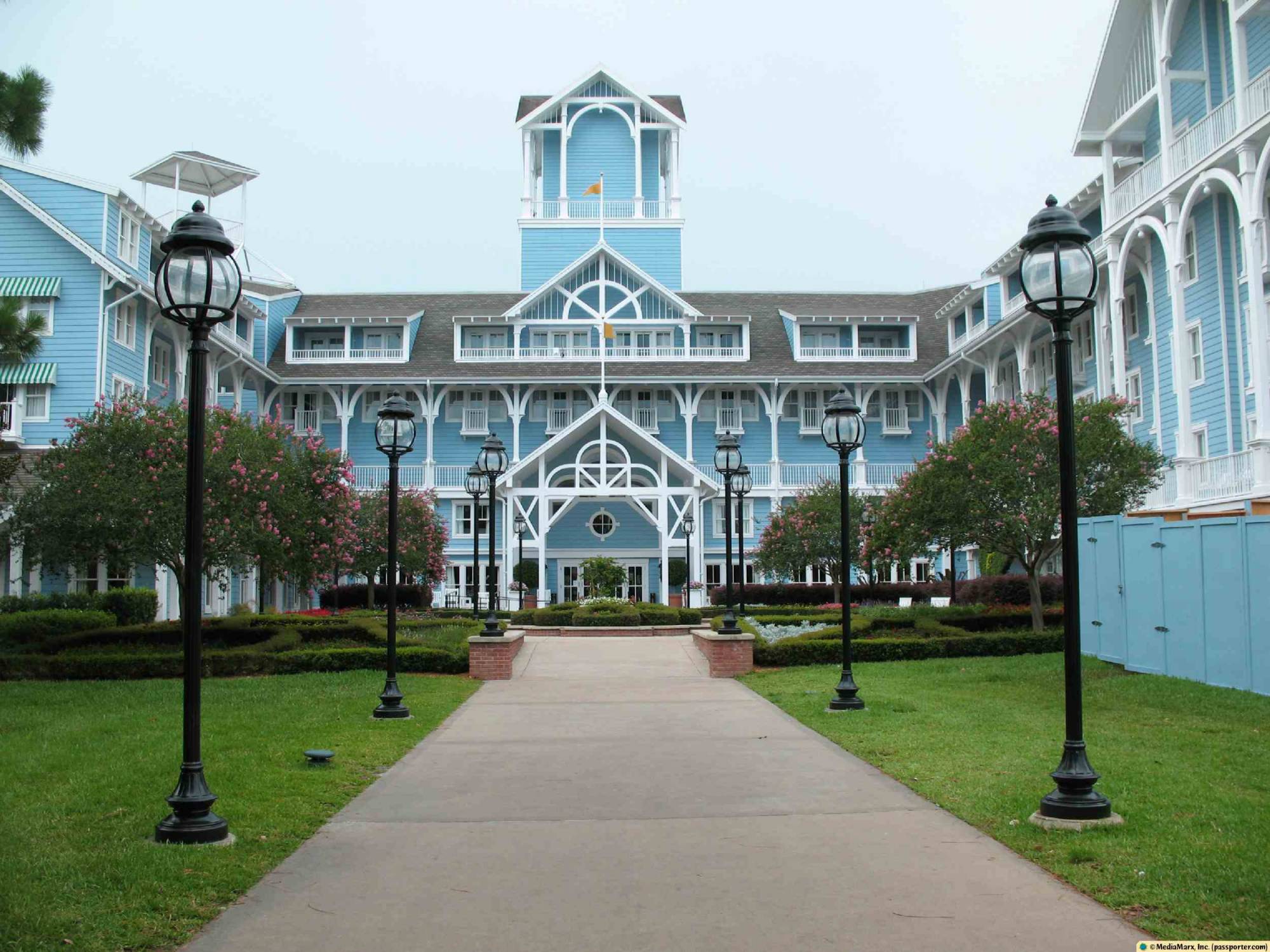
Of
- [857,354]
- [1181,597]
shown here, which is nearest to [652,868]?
[1181,597]

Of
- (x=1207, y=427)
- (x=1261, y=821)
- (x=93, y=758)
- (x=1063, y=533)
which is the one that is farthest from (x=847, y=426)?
(x=1207, y=427)

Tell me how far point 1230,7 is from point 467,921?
2535cm

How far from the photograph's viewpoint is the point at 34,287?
29.3 metres

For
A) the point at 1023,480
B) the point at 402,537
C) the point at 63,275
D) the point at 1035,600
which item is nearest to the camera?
the point at 1023,480

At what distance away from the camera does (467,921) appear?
561 cm

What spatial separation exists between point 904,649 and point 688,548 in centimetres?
1556

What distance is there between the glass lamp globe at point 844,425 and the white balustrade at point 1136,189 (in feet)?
54.8

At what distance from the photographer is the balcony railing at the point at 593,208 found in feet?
161

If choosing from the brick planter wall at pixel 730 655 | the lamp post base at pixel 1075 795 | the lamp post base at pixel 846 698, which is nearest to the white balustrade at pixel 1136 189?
the brick planter wall at pixel 730 655

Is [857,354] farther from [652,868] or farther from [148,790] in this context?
[652,868]

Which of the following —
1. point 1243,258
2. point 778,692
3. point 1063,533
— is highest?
point 1243,258

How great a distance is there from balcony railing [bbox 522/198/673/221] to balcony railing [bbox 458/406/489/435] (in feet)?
30.0

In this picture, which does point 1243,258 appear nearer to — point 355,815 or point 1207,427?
point 1207,427

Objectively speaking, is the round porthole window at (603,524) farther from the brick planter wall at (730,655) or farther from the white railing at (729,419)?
the brick planter wall at (730,655)
